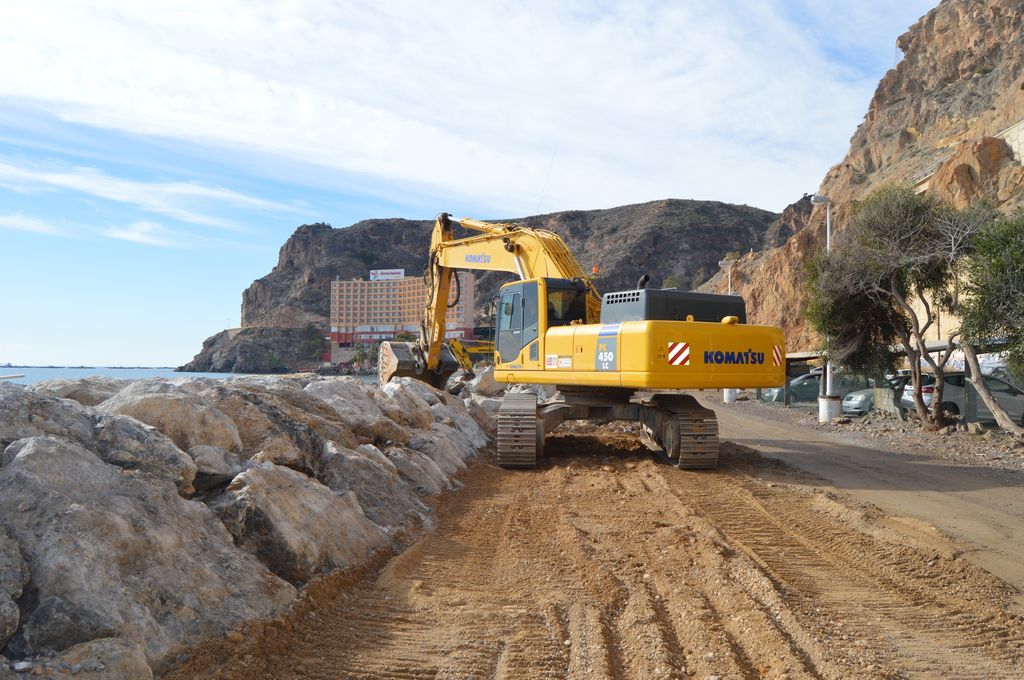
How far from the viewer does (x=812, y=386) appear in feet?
81.7

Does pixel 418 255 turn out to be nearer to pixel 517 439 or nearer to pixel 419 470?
pixel 517 439

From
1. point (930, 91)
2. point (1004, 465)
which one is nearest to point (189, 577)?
point (1004, 465)

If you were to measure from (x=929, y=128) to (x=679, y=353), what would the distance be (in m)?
58.7

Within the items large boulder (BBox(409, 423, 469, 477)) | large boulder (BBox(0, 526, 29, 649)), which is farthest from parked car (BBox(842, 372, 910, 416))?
large boulder (BBox(0, 526, 29, 649))

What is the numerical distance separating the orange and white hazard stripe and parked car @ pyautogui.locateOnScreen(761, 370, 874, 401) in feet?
36.2

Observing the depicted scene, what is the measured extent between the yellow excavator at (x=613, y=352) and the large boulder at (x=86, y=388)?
568 cm

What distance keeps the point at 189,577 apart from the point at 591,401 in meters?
9.33

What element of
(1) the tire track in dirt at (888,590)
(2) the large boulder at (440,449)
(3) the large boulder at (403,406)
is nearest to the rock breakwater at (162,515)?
(2) the large boulder at (440,449)

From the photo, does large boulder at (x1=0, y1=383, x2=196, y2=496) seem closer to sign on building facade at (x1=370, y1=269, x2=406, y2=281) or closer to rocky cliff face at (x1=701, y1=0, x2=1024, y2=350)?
rocky cliff face at (x1=701, y1=0, x2=1024, y2=350)

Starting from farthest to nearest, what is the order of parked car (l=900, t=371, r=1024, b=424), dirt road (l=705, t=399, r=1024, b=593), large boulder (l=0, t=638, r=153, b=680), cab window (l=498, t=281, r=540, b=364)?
parked car (l=900, t=371, r=1024, b=424) → cab window (l=498, t=281, r=540, b=364) → dirt road (l=705, t=399, r=1024, b=593) → large boulder (l=0, t=638, r=153, b=680)

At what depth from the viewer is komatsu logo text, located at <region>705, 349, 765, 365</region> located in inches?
417

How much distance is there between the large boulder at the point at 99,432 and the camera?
15.7ft

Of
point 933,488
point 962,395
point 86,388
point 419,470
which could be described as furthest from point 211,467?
point 962,395

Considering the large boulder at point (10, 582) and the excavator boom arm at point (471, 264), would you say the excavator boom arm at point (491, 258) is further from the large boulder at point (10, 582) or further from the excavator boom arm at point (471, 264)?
the large boulder at point (10, 582)
